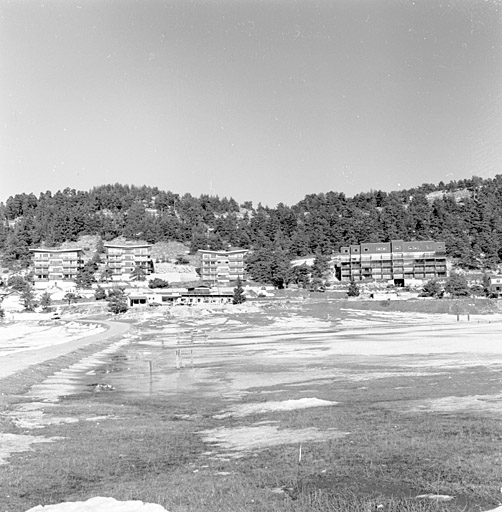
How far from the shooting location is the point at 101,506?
892 cm

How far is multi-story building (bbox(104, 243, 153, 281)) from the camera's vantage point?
171875mm

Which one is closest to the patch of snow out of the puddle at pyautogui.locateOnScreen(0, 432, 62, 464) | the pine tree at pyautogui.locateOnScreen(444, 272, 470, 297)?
the puddle at pyautogui.locateOnScreen(0, 432, 62, 464)

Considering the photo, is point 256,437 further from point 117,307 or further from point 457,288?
point 457,288

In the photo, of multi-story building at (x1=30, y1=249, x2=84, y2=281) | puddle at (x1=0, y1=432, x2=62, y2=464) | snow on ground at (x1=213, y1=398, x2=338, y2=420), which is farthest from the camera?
multi-story building at (x1=30, y1=249, x2=84, y2=281)

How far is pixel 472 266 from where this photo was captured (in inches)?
6457

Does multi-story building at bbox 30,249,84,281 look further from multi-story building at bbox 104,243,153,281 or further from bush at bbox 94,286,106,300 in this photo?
bush at bbox 94,286,106,300

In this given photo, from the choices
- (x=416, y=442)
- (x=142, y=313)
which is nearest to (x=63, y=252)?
(x=142, y=313)

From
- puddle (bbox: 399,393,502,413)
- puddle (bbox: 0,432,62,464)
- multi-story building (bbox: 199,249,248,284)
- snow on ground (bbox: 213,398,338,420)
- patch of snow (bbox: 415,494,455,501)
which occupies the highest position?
multi-story building (bbox: 199,249,248,284)

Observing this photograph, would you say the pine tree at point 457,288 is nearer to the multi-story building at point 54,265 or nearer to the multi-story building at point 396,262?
the multi-story building at point 396,262

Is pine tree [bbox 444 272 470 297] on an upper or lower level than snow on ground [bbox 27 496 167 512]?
lower

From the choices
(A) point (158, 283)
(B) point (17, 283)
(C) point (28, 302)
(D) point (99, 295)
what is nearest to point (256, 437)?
(C) point (28, 302)

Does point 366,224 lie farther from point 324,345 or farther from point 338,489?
point 338,489

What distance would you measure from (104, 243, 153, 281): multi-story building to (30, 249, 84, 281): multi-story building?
10.9 meters

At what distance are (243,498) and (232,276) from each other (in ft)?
505
